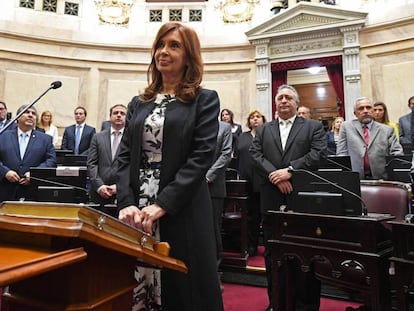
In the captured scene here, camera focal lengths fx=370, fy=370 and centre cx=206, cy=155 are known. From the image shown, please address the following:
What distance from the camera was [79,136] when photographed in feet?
17.0

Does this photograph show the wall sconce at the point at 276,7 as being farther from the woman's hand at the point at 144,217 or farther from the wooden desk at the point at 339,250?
the woman's hand at the point at 144,217

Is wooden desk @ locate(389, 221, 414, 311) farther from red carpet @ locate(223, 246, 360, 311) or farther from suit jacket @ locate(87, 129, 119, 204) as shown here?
suit jacket @ locate(87, 129, 119, 204)

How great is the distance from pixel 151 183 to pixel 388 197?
5.46 feet

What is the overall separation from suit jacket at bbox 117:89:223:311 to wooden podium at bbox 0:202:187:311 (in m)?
0.28

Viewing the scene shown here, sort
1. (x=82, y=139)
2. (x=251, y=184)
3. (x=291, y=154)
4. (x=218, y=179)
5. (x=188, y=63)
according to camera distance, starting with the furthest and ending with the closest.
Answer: (x=82, y=139)
(x=251, y=184)
(x=218, y=179)
(x=291, y=154)
(x=188, y=63)

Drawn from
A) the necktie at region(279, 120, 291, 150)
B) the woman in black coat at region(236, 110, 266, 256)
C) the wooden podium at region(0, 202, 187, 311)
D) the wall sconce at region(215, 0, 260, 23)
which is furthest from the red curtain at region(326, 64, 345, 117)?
the wooden podium at region(0, 202, 187, 311)

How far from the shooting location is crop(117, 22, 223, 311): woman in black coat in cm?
104

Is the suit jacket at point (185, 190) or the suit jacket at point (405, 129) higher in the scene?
the suit jacket at point (405, 129)

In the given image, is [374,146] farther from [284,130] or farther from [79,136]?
[79,136]

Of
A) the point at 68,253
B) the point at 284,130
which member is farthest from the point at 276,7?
the point at 68,253

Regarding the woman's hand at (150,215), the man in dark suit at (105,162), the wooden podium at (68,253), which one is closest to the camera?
the wooden podium at (68,253)

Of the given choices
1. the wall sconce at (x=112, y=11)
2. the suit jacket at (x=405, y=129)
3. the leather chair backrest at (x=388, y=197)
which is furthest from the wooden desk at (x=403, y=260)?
the wall sconce at (x=112, y=11)

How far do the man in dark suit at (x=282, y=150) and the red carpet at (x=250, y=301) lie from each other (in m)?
0.22

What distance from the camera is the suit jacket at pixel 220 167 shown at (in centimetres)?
295
